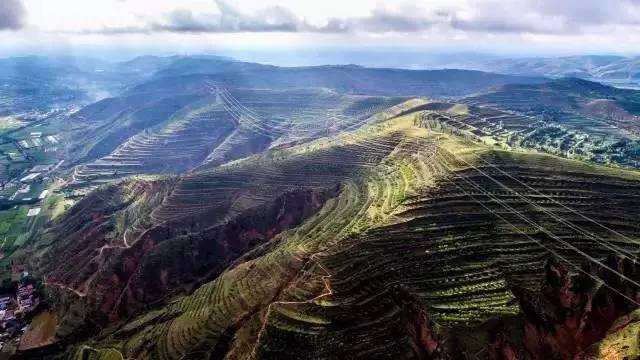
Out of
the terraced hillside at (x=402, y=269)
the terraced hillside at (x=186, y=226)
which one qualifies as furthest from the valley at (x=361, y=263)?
the terraced hillside at (x=186, y=226)

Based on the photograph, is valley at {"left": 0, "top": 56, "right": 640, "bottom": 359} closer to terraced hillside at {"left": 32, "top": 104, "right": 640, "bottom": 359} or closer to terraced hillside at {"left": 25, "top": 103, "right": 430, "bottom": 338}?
terraced hillside at {"left": 32, "top": 104, "right": 640, "bottom": 359}

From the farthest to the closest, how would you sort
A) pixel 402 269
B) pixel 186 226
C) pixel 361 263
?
pixel 186 226 < pixel 361 263 < pixel 402 269

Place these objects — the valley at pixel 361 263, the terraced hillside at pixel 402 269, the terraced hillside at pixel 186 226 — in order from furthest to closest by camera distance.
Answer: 1. the terraced hillside at pixel 186 226
2. the valley at pixel 361 263
3. the terraced hillside at pixel 402 269

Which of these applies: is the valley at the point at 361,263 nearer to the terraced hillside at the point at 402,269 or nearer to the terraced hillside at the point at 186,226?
the terraced hillside at the point at 402,269

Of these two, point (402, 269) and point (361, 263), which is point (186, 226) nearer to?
point (361, 263)

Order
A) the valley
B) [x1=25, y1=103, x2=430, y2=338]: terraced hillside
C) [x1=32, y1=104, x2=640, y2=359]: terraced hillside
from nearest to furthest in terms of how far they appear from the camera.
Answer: [x1=32, y1=104, x2=640, y2=359]: terraced hillside
the valley
[x1=25, y1=103, x2=430, y2=338]: terraced hillside

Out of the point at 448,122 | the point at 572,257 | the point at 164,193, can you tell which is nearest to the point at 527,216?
the point at 572,257

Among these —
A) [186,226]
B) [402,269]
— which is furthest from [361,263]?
[186,226]

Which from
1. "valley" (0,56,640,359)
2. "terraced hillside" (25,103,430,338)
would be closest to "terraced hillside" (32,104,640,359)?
"valley" (0,56,640,359)
